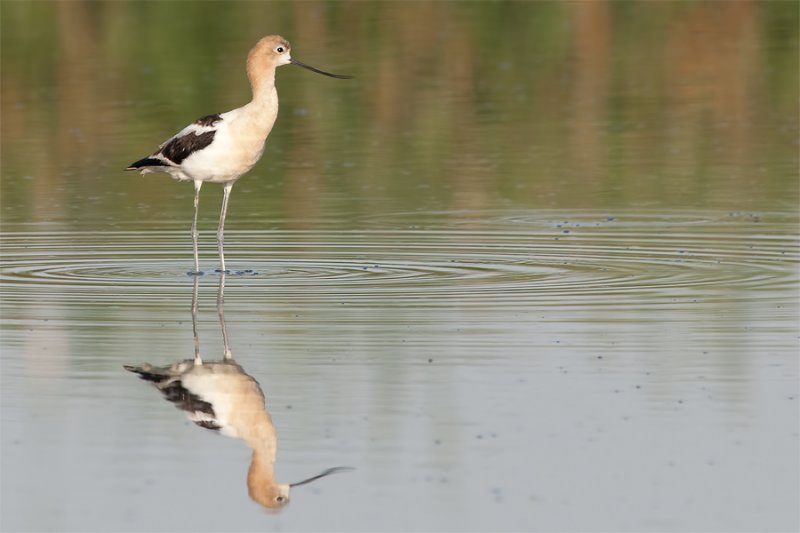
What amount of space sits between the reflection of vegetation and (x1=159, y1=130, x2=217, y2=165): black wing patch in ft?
8.98

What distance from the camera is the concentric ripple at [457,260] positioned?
12727mm

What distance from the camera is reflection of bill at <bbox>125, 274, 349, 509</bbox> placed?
7957 mm

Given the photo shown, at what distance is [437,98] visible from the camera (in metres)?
26.3

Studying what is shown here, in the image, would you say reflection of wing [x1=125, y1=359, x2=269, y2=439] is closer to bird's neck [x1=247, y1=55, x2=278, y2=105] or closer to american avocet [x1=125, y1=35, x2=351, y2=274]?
american avocet [x1=125, y1=35, x2=351, y2=274]

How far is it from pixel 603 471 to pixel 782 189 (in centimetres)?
1038

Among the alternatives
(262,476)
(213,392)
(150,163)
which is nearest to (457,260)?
(150,163)

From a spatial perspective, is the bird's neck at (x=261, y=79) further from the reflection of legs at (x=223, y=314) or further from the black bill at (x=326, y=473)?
the black bill at (x=326, y=473)

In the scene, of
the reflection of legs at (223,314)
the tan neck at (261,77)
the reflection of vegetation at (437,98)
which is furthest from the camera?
the reflection of vegetation at (437,98)

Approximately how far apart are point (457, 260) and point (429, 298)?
6.20 ft

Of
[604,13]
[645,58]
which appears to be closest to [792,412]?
[645,58]

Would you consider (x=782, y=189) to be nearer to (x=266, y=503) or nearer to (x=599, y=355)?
(x=599, y=355)

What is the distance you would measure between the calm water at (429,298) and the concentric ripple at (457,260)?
0.05m

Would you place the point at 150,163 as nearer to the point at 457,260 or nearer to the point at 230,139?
the point at 230,139

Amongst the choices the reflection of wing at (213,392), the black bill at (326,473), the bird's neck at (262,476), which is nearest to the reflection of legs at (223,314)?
the reflection of wing at (213,392)
